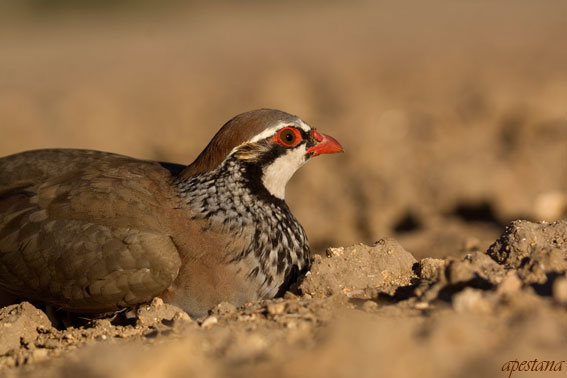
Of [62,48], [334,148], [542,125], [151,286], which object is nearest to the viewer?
[151,286]

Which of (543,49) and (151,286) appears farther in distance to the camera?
(543,49)

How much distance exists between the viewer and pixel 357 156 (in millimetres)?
11070

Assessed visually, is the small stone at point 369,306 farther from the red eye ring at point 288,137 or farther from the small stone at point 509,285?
Answer: the red eye ring at point 288,137

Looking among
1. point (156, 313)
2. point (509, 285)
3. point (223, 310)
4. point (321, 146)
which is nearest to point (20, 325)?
point (156, 313)

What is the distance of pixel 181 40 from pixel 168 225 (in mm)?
19398

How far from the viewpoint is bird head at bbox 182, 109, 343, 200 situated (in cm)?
589

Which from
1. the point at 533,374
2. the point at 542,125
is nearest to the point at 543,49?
the point at 542,125

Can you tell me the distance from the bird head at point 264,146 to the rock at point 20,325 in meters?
1.41

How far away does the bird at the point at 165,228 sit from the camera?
548cm

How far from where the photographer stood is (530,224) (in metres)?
5.51

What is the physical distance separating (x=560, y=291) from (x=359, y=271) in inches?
56.8

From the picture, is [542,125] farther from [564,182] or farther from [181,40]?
[181,40]

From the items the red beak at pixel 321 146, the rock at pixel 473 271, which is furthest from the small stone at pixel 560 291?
the red beak at pixel 321 146

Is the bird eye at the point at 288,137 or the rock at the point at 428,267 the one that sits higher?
the bird eye at the point at 288,137
